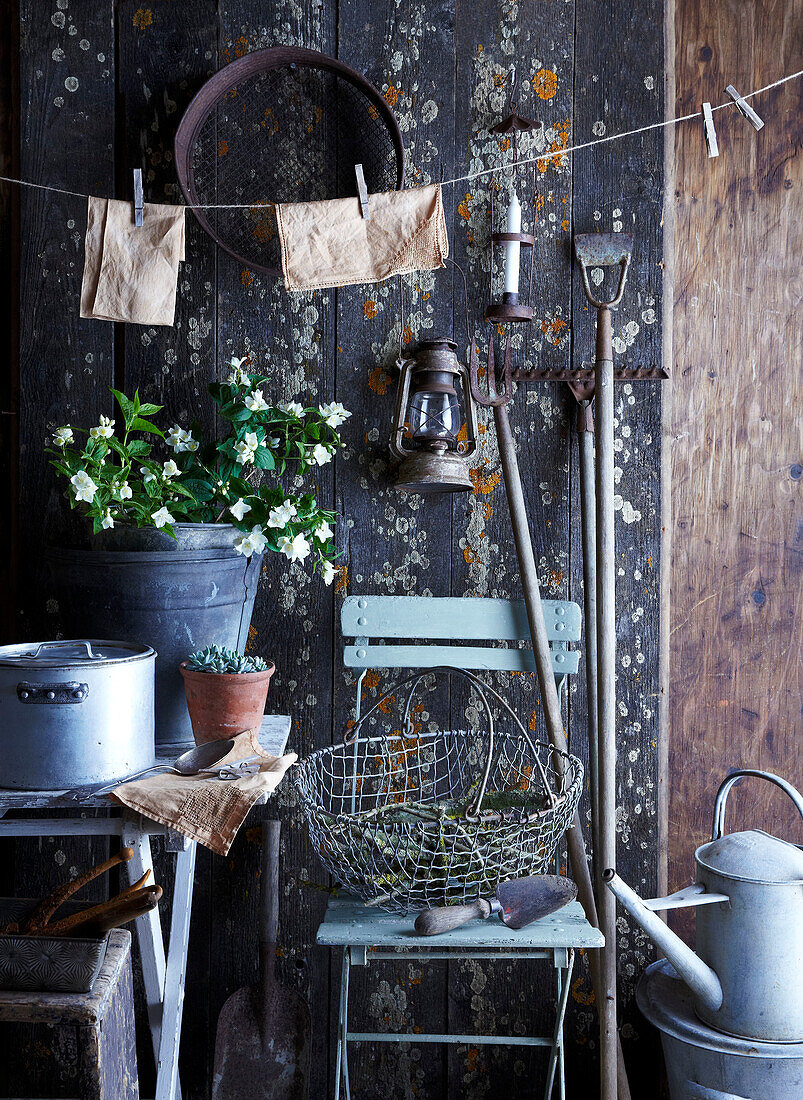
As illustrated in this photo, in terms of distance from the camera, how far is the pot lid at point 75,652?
1361 millimetres

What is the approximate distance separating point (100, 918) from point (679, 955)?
3.20ft

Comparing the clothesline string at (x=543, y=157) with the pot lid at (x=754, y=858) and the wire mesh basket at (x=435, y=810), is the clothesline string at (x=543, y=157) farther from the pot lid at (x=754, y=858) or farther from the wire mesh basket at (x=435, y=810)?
the pot lid at (x=754, y=858)

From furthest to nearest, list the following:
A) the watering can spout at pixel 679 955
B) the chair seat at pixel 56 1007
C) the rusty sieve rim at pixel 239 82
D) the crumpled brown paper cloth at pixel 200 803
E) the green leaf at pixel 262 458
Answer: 1. the rusty sieve rim at pixel 239 82
2. the green leaf at pixel 262 458
3. the watering can spout at pixel 679 955
4. the crumpled brown paper cloth at pixel 200 803
5. the chair seat at pixel 56 1007

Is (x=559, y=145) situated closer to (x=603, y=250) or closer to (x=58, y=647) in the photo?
(x=603, y=250)

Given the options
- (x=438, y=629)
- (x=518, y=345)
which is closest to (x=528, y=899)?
(x=438, y=629)

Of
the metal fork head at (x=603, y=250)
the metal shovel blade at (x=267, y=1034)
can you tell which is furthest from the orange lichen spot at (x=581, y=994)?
the metal fork head at (x=603, y=250)

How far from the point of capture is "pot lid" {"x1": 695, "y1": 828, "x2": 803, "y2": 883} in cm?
151

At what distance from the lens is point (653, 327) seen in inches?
78.5

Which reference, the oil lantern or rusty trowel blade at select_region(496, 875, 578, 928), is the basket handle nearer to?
rusty trowel blade at select_region(496, 875, 578, 928)

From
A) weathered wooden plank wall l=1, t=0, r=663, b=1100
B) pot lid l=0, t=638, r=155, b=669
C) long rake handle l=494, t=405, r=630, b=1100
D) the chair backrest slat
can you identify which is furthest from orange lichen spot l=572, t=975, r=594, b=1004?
pot lid l=0, t=638, r=155, b=669

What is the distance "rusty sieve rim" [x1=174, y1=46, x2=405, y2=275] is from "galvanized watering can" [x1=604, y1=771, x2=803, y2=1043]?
153cm

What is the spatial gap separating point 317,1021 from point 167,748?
2.87 feet

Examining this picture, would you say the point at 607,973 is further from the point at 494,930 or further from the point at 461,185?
the point at 461,185

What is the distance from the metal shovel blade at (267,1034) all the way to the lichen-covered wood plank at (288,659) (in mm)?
137
